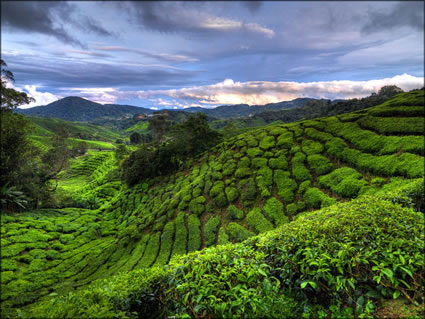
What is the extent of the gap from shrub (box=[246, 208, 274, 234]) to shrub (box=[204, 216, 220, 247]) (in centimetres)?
256

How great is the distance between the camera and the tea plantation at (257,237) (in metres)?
3.15

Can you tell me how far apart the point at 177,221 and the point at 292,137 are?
1461cm

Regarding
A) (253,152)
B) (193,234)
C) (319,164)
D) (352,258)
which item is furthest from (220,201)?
(352,258)

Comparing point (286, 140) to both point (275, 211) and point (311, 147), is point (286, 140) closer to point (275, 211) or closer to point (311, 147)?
point (311, 147)

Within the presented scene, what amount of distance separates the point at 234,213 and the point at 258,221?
7.02 ft

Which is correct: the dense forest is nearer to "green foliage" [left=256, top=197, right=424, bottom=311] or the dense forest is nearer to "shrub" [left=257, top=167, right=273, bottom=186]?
"green foliage" [left=256, top=197, right=424, bottom=311]

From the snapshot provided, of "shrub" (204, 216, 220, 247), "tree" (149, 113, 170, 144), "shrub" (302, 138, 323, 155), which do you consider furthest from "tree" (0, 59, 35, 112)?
"tree" (149, 113, 170, 144)

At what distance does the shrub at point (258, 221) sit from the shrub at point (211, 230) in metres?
2.56

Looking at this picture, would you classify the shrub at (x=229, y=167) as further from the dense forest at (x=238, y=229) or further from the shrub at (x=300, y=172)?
the shrub at (x=300, y=172)

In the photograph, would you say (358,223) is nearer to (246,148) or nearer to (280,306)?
(280,306)

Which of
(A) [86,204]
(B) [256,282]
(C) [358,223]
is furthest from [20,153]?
(A) [86,204]

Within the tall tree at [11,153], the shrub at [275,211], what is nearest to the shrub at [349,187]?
the shrub at [275,211]

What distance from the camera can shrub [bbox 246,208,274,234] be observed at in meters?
12.5

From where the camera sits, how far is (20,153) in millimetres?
A: 10219
